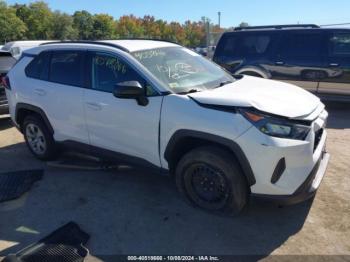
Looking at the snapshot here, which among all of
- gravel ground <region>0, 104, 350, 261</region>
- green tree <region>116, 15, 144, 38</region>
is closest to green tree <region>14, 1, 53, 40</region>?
green tree <region>116, 15, 144, 38</region>

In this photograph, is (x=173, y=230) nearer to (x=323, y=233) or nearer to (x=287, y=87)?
(x=323, y=233)

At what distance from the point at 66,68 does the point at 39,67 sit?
2.04 ft

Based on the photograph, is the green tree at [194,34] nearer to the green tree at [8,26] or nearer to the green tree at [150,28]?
the green tree at [150,28]

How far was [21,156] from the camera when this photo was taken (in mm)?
5785

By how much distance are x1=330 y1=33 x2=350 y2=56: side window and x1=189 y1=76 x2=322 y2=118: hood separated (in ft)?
14.6

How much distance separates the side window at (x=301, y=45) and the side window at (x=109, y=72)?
5271 millimetres

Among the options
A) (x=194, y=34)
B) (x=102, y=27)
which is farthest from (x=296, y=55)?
(x=194, y=34)

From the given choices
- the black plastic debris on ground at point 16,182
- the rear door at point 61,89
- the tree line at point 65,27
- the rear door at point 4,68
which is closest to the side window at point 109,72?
the rear door at point 61,89

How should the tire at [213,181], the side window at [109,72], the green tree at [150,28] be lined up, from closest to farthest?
1. the tire at [213,181]
2. the side window at [109,72]
3. the green tree at [150,28]

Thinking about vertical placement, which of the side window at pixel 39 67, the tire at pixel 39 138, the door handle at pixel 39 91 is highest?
the side window at pixel 39 67

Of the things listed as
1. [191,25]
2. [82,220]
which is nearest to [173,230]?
[82,220]

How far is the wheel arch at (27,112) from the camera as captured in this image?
506 centimetres

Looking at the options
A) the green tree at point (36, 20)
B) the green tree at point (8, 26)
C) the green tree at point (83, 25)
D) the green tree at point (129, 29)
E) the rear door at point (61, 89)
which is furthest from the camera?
the green tree at point (129, 29)

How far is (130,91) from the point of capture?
146 inches
